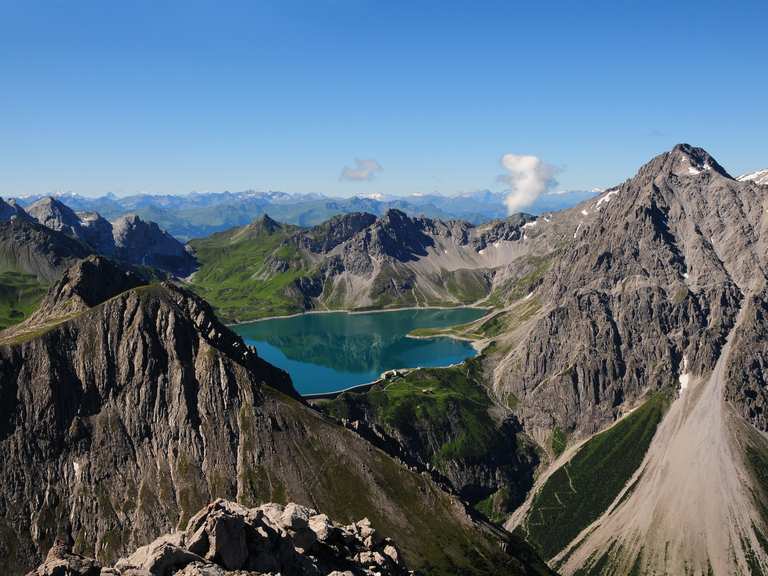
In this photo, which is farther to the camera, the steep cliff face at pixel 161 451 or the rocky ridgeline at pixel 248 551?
the steep cliff face at pixel 161 451

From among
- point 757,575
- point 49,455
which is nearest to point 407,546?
point 49,455

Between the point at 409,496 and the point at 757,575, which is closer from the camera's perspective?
the point at 409,496

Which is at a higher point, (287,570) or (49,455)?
(287,570)

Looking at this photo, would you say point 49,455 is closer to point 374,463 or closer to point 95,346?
point 95,346

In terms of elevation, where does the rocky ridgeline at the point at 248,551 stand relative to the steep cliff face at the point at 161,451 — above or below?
above

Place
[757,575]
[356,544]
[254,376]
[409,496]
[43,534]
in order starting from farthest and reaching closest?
[757,575] → [254,376] → [409,496] → [43,534] → [356,544]
